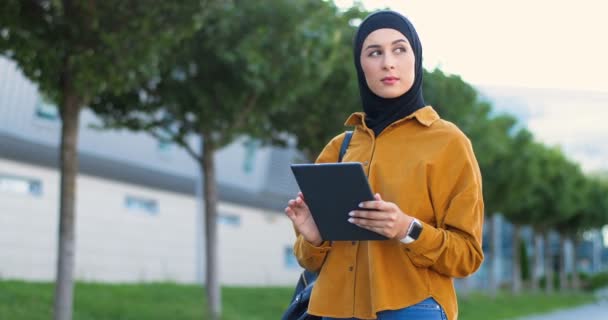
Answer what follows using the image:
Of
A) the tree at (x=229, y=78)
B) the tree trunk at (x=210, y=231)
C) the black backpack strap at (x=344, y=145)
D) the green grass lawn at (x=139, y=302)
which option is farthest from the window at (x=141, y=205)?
the black backpack strap at (x=344, y=145)

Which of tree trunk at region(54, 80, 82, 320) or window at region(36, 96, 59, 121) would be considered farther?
window at region(36, 96, 59, 121)

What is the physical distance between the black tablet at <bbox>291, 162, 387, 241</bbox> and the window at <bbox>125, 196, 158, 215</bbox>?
25.8 meters

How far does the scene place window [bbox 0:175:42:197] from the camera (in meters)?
22.9

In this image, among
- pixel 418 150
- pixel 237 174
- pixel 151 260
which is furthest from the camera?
pixel 237 174

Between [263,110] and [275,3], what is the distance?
170 cm

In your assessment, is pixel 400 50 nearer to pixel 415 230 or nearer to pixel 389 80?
pixel 389 80

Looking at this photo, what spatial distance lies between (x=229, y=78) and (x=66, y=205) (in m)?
4.09

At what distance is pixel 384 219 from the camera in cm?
238

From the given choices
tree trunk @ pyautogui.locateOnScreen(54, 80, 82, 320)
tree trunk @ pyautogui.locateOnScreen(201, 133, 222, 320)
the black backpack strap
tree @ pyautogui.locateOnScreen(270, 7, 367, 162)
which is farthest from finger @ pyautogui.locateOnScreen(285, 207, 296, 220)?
tree @ pyautogui.locateOnScreen(270, 7, 367, 162)

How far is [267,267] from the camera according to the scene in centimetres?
3600

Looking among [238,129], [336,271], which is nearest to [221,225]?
[238,129]

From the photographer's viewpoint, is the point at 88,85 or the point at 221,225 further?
the point at 221,225

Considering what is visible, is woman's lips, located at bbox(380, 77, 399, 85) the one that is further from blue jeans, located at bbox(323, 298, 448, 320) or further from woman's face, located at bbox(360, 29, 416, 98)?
blue jeans, located at bbox(323, 298, 448, 320)

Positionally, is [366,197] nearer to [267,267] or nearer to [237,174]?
[237,174]
